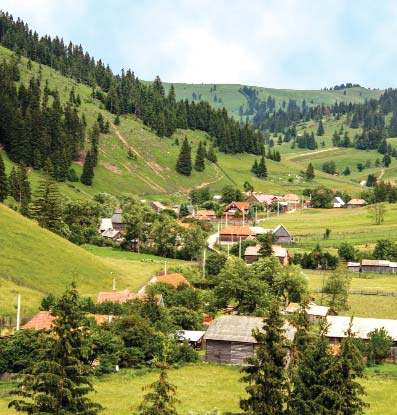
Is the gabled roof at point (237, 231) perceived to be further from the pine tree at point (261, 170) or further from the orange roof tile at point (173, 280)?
the pine tree at point (261, 170)

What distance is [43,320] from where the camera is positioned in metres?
52.8

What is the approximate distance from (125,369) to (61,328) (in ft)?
84.1

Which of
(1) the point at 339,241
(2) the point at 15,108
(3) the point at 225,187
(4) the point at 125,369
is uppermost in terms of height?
(2) the point at 15,108

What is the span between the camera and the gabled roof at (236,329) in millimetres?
52959

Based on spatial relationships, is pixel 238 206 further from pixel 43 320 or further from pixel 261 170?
pixel 43 320

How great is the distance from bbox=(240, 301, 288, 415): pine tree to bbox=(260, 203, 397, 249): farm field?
8539cm

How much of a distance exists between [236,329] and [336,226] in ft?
271

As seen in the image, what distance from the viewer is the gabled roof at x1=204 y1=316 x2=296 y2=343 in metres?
53.0

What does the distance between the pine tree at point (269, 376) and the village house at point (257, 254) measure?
2702 inches

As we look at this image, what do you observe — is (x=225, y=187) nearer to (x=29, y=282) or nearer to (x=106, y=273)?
(x=106, y=273)

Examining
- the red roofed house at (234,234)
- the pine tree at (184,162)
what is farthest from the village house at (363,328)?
the pine tree at (184,162)

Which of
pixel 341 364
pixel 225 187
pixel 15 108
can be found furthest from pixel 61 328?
pixel 225 187

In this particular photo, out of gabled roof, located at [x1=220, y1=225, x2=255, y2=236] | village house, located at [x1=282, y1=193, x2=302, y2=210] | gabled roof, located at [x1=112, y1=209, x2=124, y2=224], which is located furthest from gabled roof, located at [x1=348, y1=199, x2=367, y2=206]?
gabled roof, located at [x1=112, y1=209, x2=124, y2=224]

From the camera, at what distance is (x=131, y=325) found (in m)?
51.6
